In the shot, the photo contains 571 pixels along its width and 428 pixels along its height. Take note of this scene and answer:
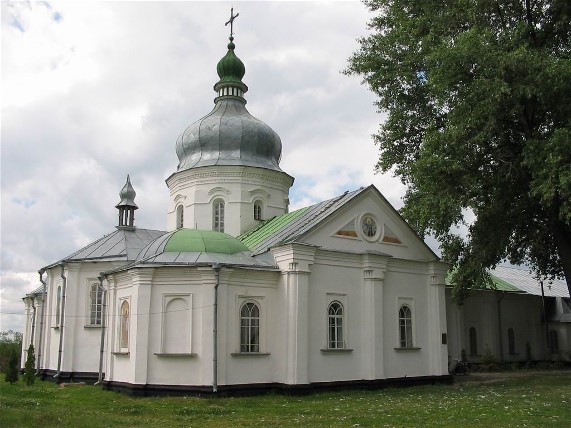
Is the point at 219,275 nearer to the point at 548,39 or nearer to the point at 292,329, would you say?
the point at 292,329

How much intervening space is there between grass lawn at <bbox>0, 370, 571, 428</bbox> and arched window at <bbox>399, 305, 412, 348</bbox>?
1.64 meters

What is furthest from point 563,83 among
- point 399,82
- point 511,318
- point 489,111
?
point 511,318

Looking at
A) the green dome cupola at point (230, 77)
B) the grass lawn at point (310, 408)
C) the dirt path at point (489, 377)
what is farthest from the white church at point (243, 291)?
the dirt path at point (489, 377)

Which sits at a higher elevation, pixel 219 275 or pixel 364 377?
pixel 219 275

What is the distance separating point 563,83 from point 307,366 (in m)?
10.8

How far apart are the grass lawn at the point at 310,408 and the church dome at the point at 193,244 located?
14.4 feet

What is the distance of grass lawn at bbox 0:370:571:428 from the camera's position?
499 inches

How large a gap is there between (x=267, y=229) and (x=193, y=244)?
4675 millimetres

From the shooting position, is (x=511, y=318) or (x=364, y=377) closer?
(x=364, y=377)

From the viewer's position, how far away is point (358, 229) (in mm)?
20984

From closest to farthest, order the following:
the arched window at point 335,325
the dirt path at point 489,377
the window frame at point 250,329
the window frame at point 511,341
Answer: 1. the window frame at point 250,329
2. the arched window at point 335,325
3. the dirt path at point 489,377
4. the window frame at point 511,341

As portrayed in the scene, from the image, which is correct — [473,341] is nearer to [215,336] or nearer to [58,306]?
[215,336]

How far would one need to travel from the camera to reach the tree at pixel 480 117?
57.2 ft

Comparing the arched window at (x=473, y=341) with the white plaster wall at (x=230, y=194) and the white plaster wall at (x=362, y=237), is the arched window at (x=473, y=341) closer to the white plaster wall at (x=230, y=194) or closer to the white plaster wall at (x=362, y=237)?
the white plaster wall at (x=362, y=237)
